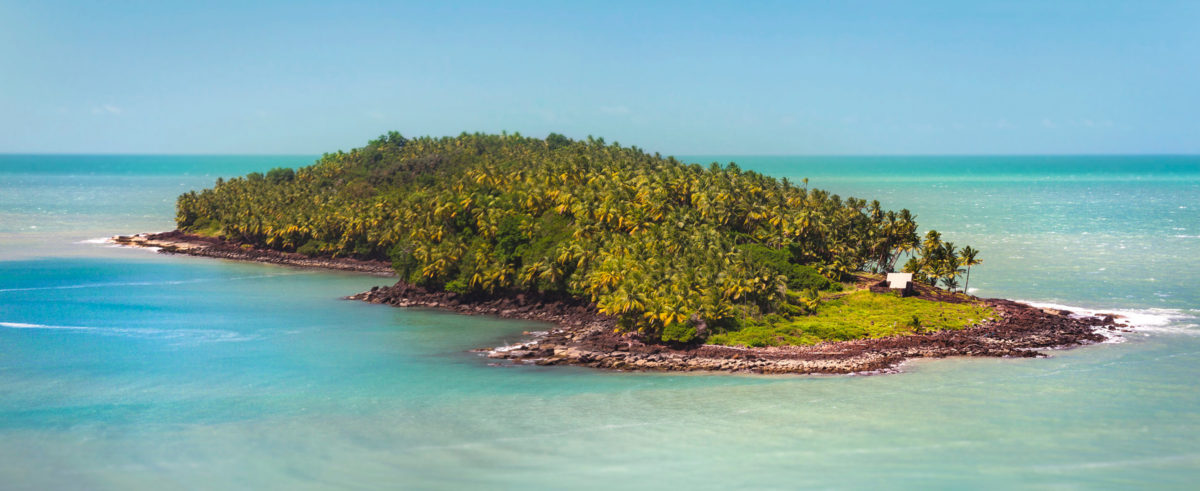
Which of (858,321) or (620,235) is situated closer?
(858,321)

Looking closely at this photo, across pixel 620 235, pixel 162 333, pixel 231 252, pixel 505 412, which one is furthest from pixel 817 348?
pixel 231 252

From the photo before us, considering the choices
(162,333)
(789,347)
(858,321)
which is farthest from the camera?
(162,333)

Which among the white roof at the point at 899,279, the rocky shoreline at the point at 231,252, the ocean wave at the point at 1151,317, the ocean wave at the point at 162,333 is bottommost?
the ocean wave at the point at 162,333

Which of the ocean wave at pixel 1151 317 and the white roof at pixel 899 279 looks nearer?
the ocean wave at pixel 1151 317

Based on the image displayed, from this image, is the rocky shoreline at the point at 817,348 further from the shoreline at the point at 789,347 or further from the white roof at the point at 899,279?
the white roof at the point at 899,279

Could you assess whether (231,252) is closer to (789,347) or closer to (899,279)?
(789,347)

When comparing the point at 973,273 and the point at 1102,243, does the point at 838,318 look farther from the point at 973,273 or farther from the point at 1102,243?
the point at 1102,243

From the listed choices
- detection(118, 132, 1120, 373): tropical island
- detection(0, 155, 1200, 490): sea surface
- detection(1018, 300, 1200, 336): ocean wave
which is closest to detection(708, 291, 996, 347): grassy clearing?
detection(118, 132, 1120, 373): tropical island

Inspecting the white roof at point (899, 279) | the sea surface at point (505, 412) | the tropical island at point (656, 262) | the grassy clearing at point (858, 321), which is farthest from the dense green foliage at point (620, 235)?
the sea surface at point (505, 412)
